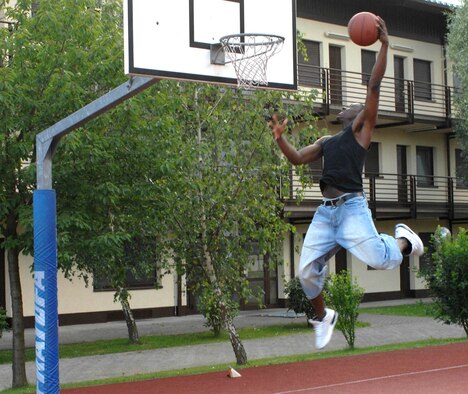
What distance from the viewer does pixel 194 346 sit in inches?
854

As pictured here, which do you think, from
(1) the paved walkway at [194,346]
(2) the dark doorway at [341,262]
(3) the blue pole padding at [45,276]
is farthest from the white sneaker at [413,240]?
(2) the dark doorway at [341,262]

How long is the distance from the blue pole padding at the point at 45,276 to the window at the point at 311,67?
65.9 feet

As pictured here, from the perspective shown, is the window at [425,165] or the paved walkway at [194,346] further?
the window at [425,165]

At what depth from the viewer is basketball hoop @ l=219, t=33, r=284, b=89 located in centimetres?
1004

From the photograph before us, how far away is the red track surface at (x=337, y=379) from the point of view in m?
14.5

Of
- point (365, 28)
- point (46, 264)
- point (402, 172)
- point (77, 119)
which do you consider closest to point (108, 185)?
point (46, 264)

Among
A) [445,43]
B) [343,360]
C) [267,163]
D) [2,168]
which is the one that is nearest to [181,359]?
[343,360]

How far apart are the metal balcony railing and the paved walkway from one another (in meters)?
7.77

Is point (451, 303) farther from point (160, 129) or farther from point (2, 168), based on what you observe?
point (2, 168)

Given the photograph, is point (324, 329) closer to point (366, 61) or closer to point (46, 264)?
point (46, 264)

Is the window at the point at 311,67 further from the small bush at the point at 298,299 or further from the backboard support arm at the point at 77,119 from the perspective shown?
the backboard support arm at the point at 77,119

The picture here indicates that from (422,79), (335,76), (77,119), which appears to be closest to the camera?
(77,119)

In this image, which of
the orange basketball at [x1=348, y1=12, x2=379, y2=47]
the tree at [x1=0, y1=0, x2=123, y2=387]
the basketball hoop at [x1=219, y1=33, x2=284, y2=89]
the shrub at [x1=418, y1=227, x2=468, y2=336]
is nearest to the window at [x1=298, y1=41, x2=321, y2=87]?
the shrub at [x1=418, y1=227, x2=468, y2=336]

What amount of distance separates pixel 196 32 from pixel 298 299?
15.0 meters
